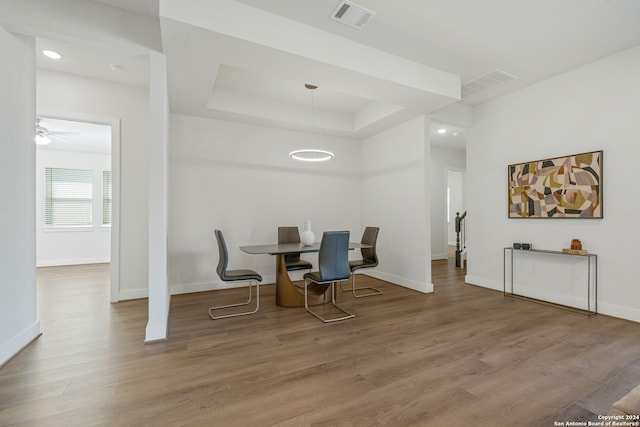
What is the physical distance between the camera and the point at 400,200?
196 inches

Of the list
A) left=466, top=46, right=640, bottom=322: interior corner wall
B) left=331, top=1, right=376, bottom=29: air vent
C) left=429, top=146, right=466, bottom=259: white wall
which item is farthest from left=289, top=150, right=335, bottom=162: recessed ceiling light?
left=429, top=146, right=466, bottom=259: white wall

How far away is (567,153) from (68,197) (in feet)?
31.4

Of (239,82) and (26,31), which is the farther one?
(239,82)

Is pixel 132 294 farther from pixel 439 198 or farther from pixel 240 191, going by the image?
pixel 439 198

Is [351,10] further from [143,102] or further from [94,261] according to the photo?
[94,261]

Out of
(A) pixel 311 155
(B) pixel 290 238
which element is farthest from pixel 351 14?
(B) pixel 290 238

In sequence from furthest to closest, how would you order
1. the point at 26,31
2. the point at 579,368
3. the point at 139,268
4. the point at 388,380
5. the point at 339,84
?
1. the point at 139,268
2. the point at 339,84
3. the point at 26,31
4. the point at 579,368
5. the point at 388,380

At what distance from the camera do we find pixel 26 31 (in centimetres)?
247

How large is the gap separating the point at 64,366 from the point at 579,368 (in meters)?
3.90

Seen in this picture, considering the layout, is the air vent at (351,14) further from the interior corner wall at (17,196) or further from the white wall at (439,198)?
the white wall at (439,198)

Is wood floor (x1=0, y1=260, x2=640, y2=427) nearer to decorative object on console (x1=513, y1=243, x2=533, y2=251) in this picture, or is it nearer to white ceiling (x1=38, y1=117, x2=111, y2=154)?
decorative object on console (x1=513, y1=243, x2=533, y2=251)

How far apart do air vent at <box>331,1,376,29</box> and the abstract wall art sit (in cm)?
303

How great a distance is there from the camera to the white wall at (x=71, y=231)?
6.64 m

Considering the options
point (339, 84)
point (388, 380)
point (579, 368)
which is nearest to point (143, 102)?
point (339, 84)
